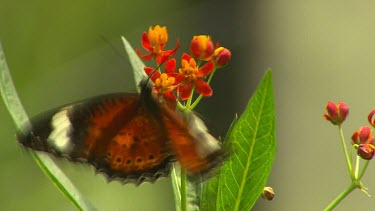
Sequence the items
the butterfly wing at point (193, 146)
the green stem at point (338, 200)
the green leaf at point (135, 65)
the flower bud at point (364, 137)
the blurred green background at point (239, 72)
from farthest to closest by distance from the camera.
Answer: the blurred green background at point (239, 72) → the green leaf at point (135, 65) → the flower bud at point (364, 137) → the green stem at point (338, 200) → the butterfly wing at point (193, 146)

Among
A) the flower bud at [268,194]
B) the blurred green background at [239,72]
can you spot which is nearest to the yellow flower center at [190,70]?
the flower bud at [268,194]

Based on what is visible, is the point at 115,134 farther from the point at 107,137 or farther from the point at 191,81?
the point at 191,81

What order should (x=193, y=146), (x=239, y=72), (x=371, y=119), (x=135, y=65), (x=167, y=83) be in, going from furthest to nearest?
(x=239, y=72) → (x=135, y=65) → (x=371, y=119) → (x=167, y=83) → (x=193, y=146)

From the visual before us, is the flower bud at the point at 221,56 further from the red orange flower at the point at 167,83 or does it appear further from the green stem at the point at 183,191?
the green stem at the point at 183,191

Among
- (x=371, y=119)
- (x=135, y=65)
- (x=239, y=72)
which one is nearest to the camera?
(x=371, y=119)

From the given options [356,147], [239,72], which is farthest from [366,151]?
[239,72]

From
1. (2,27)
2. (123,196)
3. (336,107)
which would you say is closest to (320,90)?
(123,196)
